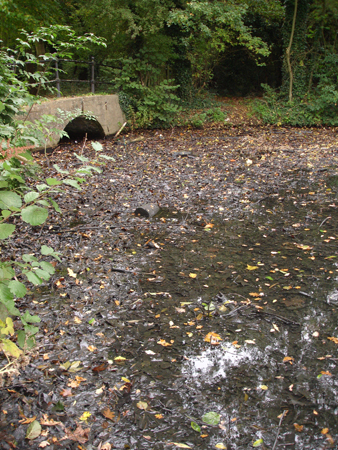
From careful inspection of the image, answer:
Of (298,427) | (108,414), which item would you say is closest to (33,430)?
(108,414)

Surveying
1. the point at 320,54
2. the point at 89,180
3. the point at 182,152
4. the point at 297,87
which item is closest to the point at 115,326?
the point at 89,180

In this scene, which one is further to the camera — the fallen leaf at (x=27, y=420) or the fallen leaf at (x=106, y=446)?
the fallen leaf at (x=27, y=420)

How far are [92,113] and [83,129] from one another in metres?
0.72

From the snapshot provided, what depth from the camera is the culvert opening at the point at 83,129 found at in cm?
1102

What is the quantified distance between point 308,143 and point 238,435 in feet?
35.9

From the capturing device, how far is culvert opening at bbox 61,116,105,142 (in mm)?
11020

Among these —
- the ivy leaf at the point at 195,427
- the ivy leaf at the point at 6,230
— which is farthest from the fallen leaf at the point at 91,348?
the ivy leaf at the point at 6,230

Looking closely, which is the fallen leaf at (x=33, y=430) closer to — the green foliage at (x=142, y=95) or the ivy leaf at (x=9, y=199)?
the ivy leaf at (x=9, y=199)

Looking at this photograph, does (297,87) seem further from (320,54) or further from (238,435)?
(238,435)

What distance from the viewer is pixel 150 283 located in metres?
4.18

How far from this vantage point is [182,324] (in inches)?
138

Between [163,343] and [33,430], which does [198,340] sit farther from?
[33,430]

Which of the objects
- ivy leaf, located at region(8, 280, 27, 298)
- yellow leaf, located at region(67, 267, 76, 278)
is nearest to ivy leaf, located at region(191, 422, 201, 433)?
ivy leaf, located at region(8, 280, 27, 298)

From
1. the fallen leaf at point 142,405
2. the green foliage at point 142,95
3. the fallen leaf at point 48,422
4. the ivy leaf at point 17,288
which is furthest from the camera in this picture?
the green foliage at point 142,95
